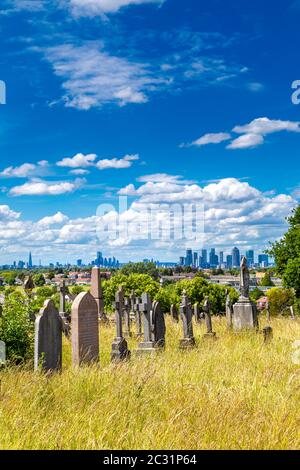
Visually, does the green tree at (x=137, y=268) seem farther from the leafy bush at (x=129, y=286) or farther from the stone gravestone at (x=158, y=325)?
the stone gravestone at (x=158, y=325)

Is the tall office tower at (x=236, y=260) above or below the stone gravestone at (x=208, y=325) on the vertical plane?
above

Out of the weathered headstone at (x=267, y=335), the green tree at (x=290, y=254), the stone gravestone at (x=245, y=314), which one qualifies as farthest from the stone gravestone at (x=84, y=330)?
the green tree at (x=290, y=254)

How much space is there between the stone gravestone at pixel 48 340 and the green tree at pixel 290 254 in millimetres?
21636

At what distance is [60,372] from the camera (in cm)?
930

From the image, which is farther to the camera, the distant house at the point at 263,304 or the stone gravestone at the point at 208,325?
the distant house at the point at 263,304

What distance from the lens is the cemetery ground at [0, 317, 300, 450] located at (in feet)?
17.8

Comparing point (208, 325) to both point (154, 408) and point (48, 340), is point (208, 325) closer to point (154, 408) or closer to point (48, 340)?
point (48, 340)

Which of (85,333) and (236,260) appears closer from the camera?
(85,333)

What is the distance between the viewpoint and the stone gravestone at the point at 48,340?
9.02 metres

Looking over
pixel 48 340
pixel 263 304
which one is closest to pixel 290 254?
pixel 48 340

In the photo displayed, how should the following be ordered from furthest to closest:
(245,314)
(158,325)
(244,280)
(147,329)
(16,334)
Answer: (244,280) < (245,314) < (158,325) < (147,329) < (16,334)

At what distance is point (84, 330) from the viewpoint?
10.9 metres

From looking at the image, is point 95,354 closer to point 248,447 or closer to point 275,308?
point 248,447

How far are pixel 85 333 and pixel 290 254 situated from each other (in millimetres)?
22145
